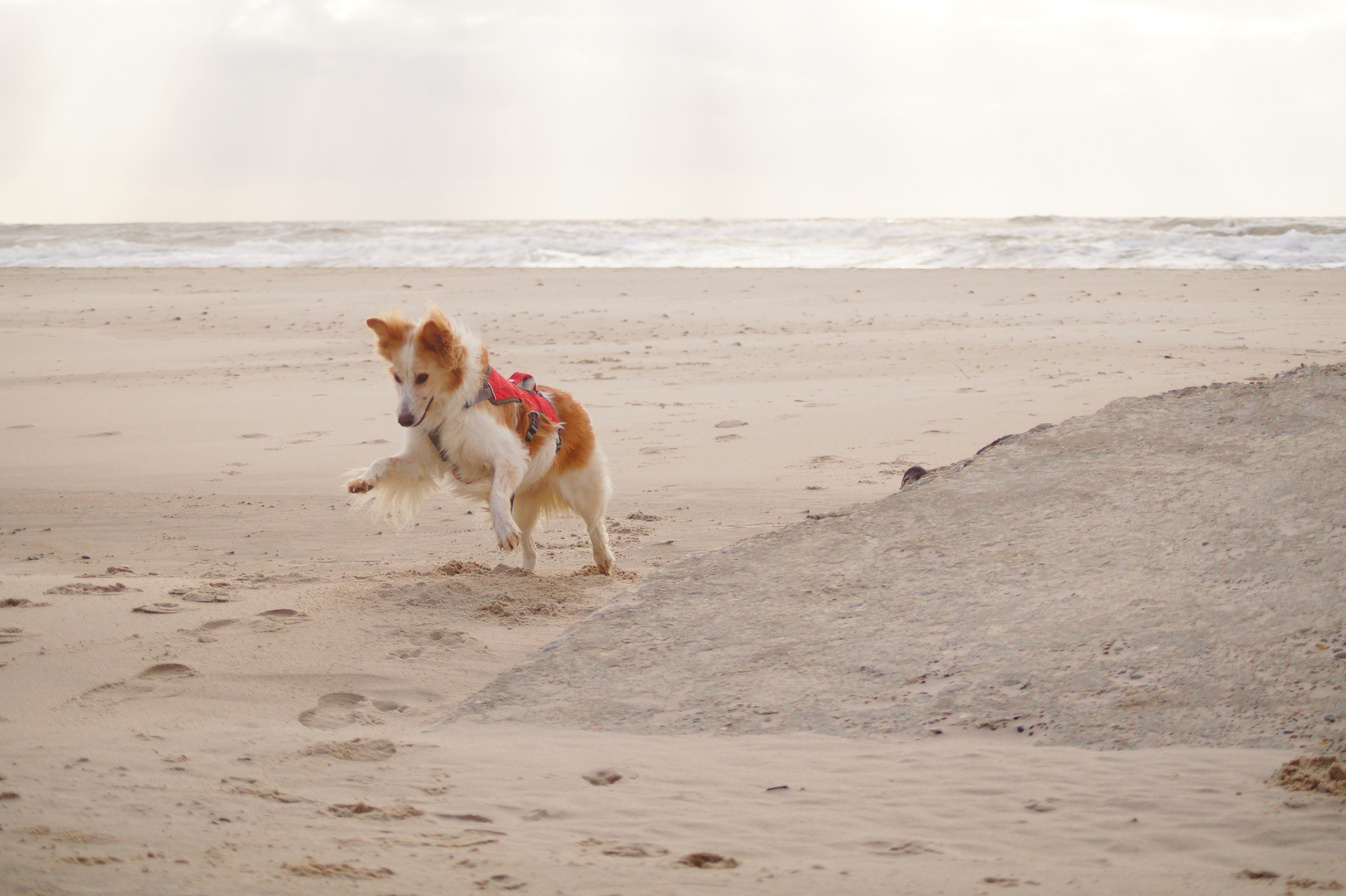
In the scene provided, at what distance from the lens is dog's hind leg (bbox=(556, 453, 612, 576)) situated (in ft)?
17.5

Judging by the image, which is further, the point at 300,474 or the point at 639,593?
the point at 300,474

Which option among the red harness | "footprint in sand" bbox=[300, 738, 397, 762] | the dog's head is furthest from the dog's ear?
"footprint in sand" bbox=[300, 738, 397, 762]

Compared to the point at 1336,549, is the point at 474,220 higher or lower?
higher

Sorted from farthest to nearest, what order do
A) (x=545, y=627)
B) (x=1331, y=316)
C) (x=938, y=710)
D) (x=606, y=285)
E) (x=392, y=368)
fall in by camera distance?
(x=606, y=285), (x=1331, y=316), (x=392, y=368), (x=545, y=627), (x=938, y=710)

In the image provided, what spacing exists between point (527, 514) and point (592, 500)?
38cm

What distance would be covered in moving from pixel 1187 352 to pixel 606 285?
9.41m

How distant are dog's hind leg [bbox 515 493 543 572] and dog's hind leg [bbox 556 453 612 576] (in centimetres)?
19

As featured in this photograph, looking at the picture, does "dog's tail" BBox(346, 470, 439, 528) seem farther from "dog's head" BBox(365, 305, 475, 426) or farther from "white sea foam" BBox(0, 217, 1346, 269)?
"white sea foam" BBox(0, 217, 1346, 269)

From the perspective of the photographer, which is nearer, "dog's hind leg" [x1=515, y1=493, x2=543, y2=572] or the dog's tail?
the dog's tail

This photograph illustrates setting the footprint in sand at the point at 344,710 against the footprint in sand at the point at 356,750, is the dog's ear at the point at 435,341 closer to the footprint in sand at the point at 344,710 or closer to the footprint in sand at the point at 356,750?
the footprint in sand at the point at 344,710

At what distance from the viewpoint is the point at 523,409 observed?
5.17m

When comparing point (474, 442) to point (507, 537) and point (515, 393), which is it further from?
point (507, 537)

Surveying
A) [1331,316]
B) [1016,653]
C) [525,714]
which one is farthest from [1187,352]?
[525,714]

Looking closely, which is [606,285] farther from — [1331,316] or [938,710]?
[938,710]
